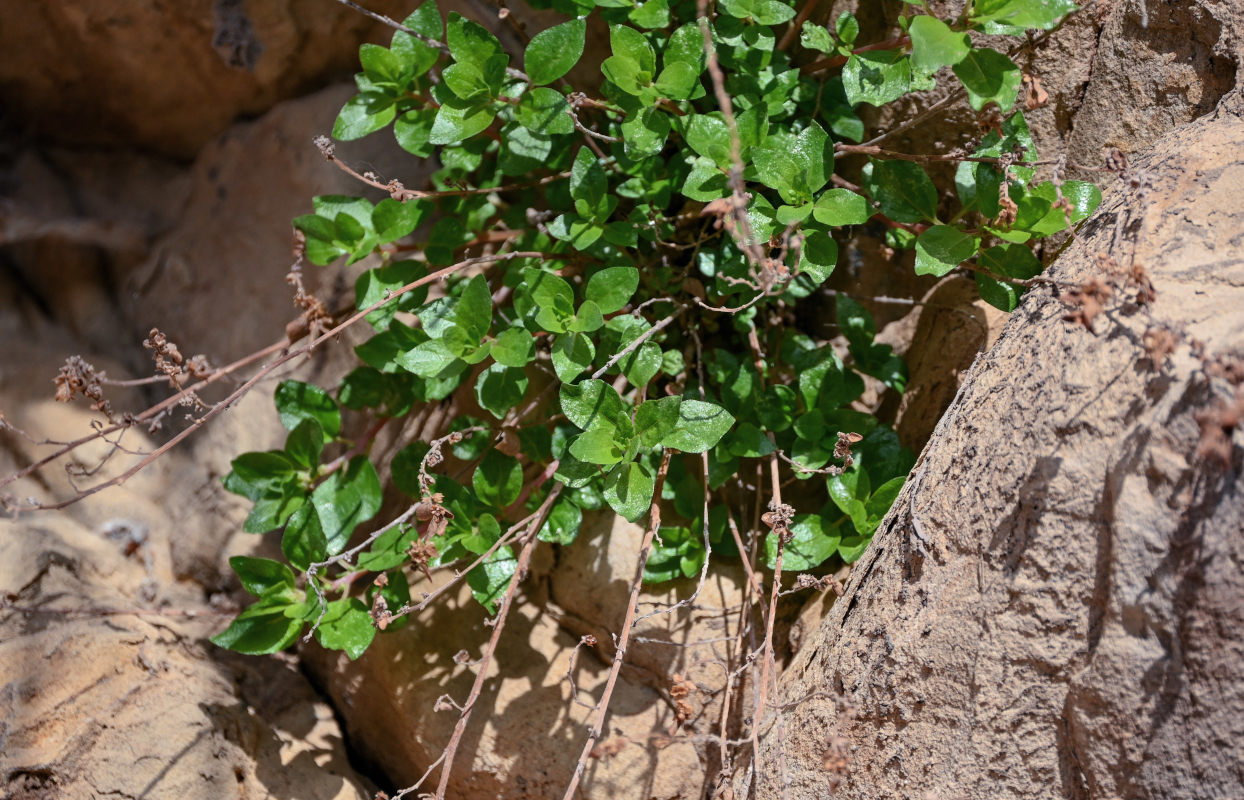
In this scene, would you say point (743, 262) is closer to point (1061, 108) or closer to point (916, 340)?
point (916, 340)

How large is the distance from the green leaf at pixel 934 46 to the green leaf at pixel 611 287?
654 mm

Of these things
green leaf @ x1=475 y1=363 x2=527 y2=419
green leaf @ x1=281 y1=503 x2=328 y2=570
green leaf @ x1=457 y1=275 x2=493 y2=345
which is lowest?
green leaf @ x1=281 y1=503 x2=328 y2=570

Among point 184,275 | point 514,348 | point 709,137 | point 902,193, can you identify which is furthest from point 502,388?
point 184,275

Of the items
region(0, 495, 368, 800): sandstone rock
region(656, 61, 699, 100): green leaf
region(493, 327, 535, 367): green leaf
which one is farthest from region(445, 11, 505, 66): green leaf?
region(0, 495, 368, 800): sandstone rock

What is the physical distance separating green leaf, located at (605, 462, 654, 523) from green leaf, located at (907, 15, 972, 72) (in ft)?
2.90

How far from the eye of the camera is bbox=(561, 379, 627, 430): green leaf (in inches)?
66.4

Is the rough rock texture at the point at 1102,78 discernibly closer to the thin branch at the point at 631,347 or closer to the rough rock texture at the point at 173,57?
the thin branch at the point at 631,347

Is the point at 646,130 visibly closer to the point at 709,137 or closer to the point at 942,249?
Result: the point at 709,137

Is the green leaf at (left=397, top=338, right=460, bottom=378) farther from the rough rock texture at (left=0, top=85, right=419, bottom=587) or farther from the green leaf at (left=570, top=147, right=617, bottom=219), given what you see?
the rough rock texture at (left=0, top=85, right=419, bottom=587)

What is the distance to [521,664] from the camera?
207cm

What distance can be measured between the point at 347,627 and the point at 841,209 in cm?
134

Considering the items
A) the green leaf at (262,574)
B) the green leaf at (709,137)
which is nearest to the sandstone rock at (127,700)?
the green leaf at (262,574)

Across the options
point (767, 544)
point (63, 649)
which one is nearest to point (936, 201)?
point (767, 544)

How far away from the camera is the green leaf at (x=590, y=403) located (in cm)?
169
